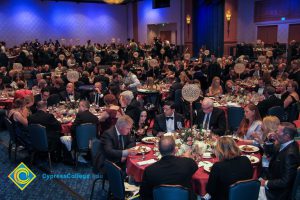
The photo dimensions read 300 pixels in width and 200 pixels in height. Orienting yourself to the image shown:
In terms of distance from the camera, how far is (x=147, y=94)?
29.7ft

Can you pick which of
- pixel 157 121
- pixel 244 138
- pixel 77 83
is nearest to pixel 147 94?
pixel 77 83

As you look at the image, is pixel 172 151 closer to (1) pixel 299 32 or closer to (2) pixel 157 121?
(2) pixel 157 121

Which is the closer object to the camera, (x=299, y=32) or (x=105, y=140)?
(x=105, y=140)

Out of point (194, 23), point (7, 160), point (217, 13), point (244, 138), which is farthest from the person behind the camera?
point (194, 23)

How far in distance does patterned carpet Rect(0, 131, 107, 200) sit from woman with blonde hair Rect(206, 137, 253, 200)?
202 centimetres

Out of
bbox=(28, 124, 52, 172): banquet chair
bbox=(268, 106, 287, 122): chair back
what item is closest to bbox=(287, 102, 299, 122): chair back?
bbox=(268, 106, 287, 122): chair back

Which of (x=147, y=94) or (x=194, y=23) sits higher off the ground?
(x=194, y=23)

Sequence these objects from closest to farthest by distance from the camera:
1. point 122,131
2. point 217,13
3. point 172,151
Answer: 1. point 172,151
2. point 122,131
3. point 217,13

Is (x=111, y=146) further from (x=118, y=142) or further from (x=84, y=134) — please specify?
(x=84, y=134)

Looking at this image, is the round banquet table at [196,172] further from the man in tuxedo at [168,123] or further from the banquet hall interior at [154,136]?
the man in tuxedo at [168,123]

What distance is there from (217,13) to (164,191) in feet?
59.5

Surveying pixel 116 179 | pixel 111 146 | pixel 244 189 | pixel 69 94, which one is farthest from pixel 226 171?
pixel 69 94

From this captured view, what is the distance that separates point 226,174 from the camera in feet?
10.00

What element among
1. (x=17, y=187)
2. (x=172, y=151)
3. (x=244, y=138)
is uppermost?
(x=172, y=151)
